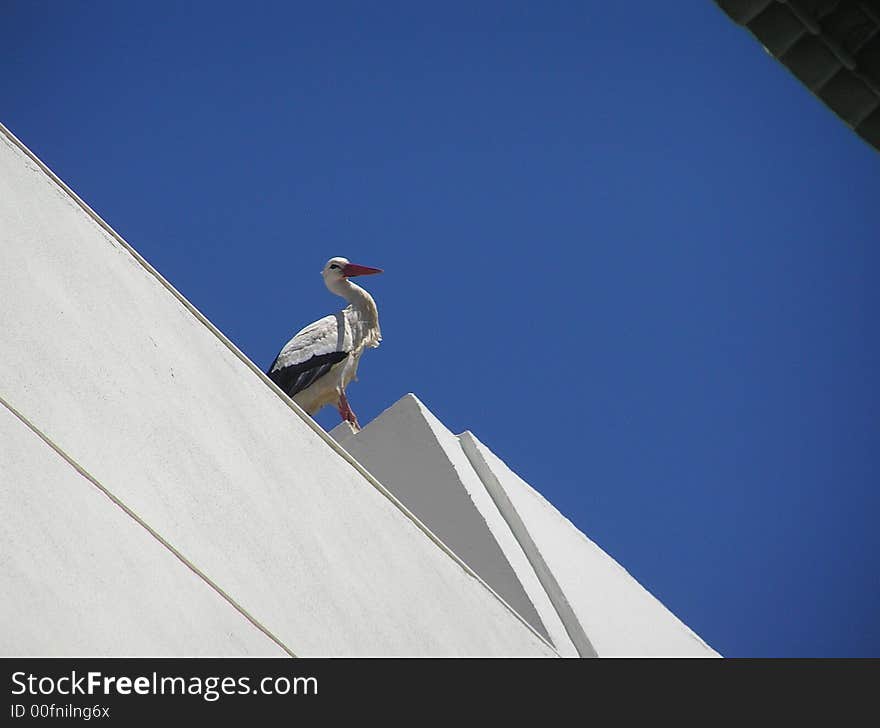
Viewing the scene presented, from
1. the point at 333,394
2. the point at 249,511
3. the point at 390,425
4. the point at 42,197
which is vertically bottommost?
the point at 249,511

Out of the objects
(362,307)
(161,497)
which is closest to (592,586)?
(362,307)

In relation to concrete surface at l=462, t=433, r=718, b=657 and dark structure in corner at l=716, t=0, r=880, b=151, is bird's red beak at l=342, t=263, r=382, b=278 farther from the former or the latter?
dark structure in corner at l=716, t=0, r=880, b=151

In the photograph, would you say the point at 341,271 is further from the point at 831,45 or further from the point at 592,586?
the point at 831,45

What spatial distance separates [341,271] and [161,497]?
8672 millimetres

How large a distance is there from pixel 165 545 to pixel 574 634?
423 cm

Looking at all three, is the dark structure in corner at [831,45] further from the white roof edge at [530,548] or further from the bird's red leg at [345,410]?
the bird's red leg at [345,410]

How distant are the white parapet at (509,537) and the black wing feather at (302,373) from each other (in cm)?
173

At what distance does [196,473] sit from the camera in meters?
4.49

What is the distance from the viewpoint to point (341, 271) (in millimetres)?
12758

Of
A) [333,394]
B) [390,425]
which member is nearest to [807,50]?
[390,425]

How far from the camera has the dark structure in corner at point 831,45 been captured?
12.3 ft

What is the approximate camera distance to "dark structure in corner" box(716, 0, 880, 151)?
12.3 ft
